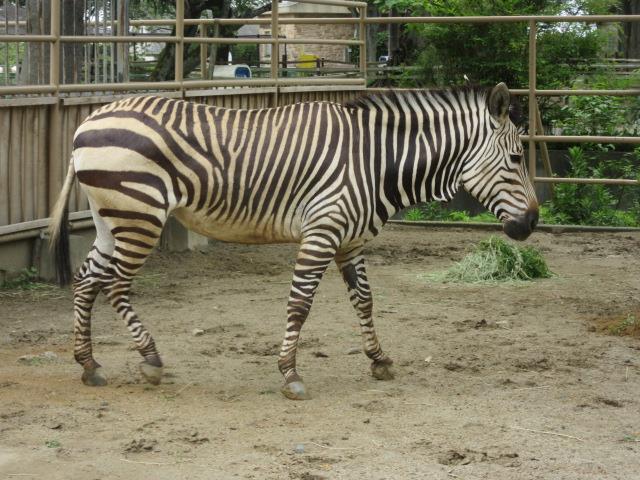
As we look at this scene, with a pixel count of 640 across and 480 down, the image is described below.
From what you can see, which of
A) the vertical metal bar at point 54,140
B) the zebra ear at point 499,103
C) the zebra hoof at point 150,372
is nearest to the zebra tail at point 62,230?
the zebra hoof at point 150,372

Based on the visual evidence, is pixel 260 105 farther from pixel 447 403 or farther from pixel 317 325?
pixel 447 403

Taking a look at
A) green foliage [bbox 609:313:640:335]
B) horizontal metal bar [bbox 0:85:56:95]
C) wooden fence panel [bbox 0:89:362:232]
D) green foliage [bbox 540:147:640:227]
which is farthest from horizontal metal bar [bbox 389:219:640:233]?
horizontal metal bar [bbox 0:85:56:95]

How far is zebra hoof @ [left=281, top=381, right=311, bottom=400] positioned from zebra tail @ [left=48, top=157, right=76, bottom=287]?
5.22 feet

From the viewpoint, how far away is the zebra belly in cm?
591

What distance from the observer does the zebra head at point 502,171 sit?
241 inches

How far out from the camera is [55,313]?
299 inches

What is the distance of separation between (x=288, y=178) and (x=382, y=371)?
1264mm

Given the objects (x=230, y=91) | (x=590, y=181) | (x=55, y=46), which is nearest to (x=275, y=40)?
(x=230, y=91)

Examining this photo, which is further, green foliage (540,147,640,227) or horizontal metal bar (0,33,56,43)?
green foliage (540,147,640,227)

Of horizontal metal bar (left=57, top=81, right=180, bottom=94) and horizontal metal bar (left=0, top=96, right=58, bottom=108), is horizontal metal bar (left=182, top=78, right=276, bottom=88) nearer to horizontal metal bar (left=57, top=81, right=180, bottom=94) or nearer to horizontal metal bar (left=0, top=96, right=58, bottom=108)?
horizontal metal bar (left=57, top=81, right=180, bottom=94)

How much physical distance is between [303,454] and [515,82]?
9.34 meters

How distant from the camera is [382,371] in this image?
6113 millimetres

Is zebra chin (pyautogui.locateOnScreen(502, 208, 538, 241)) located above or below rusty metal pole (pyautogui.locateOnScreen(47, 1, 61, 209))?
below

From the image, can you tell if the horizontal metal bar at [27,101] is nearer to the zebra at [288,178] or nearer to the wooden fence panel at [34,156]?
the wooden fence panel at [34,156]
